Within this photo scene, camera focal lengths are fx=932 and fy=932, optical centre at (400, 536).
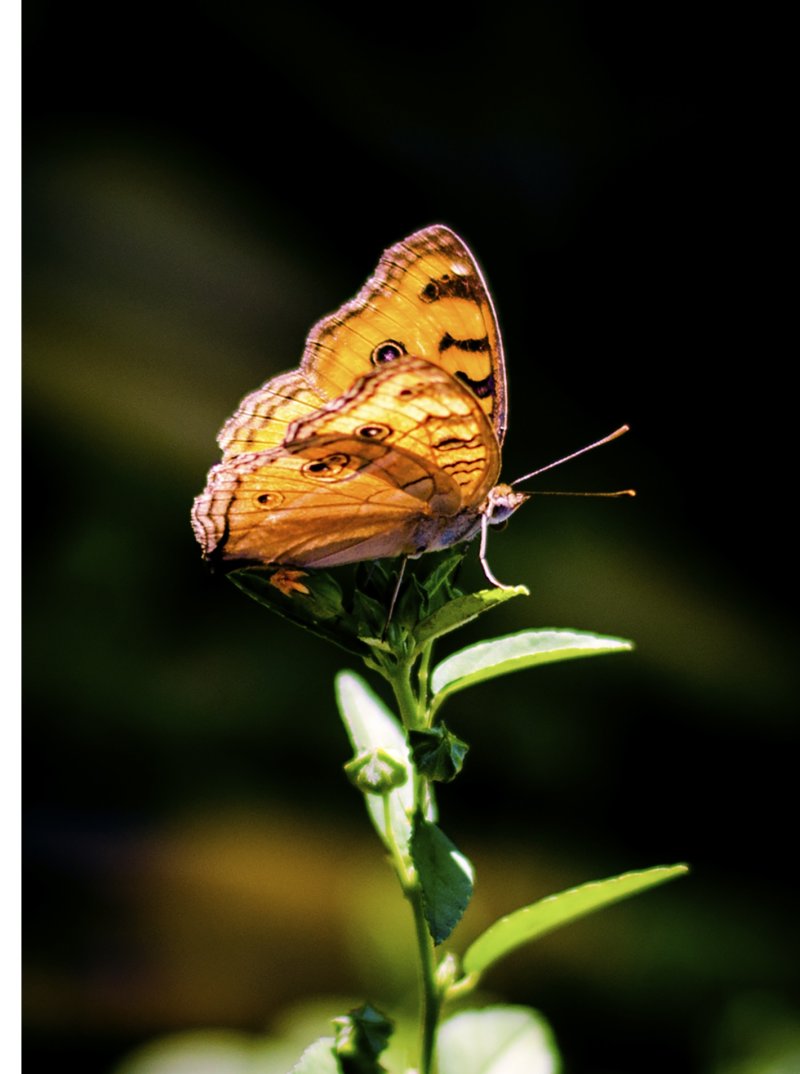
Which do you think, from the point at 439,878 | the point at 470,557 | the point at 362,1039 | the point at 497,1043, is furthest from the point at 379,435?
the point at 470,557

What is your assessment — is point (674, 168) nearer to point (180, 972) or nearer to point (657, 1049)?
point (657, 1049)

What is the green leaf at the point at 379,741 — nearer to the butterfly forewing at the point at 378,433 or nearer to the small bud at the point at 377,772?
the small bud at the point at 377,772

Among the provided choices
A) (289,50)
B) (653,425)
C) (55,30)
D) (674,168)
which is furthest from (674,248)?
(55,30)

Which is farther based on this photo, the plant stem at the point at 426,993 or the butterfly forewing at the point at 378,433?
the butterfly forewing at the point at 378,433

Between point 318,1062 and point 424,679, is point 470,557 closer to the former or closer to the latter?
point 424,679

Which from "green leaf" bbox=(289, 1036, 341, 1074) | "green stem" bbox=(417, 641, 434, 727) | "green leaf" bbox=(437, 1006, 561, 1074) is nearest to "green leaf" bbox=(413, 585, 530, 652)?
"green stem" bbox=(417, 641, 434, 727)

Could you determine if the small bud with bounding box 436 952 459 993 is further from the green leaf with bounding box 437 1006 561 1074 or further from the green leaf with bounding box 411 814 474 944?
the green leaf with bounding box 437 1006 561 1074

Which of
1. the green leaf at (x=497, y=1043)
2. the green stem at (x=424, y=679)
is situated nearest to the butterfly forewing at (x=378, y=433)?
the green stem at (x=424, y=679)
